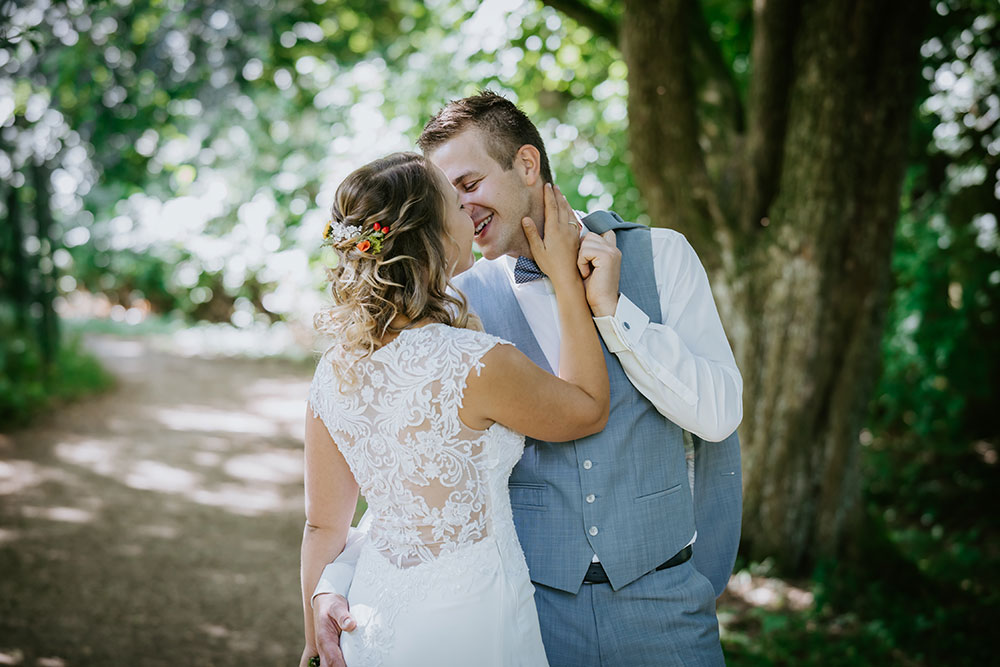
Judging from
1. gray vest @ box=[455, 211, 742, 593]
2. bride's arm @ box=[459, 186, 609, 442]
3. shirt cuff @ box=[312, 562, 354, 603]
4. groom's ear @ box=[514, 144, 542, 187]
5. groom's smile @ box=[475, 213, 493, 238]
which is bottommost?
shirt cuff @ box=[312, 562, 354, 603]

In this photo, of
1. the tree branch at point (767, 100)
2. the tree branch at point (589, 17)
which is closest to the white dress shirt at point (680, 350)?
the tree branch at point (767, 100)

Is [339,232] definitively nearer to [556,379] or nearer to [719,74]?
[556,379]

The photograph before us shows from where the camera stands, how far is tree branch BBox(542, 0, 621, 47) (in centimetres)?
479

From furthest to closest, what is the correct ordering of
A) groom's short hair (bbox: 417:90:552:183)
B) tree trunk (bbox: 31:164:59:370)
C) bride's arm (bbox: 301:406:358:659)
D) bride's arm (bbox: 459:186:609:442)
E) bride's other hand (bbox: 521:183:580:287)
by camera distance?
tree trunk (bbox: 31:164:59:370), groom's short hair (bbox: 417:90:552:183), bride's other hand (bbox: 521:183:580:287), bride's arm (bbox: 301:406:358:659), bride's arm (bbox: 459:186:609:442)

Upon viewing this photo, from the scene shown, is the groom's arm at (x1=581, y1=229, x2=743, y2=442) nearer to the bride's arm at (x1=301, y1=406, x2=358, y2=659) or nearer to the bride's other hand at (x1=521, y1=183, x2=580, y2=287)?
the bride's other hand at (x1=521, y1=183, x2=580, y2=287)

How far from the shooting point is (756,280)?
479cm

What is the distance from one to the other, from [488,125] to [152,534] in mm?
5057

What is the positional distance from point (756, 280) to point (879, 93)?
116 centimetres

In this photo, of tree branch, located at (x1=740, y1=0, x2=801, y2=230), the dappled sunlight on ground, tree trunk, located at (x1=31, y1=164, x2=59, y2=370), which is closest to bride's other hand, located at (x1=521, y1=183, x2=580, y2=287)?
tree branch, located at (x1=740, y1=0, x2=801, y2=230)

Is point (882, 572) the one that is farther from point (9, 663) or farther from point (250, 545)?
point (9, 663)

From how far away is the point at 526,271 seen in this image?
2350 millimetres

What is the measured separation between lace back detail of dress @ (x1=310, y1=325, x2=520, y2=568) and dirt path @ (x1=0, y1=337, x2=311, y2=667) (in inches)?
121

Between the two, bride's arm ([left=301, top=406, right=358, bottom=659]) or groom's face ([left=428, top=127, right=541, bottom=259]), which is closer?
bride's arm ([left=301, top=406, right=358, bottom=659])

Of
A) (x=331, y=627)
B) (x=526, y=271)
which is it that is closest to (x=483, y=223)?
(x=526, y=271)
